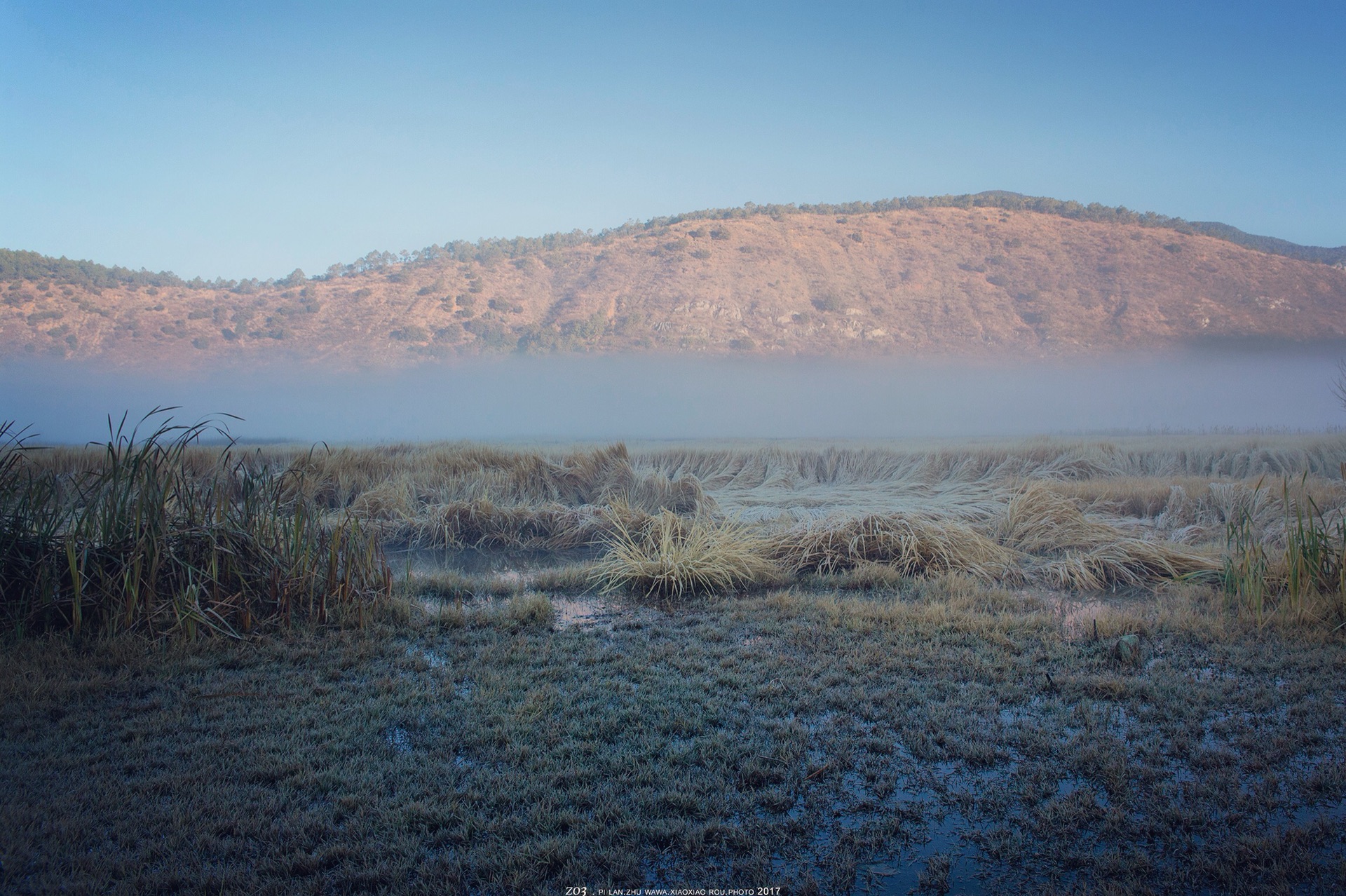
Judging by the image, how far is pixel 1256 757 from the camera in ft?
6.42

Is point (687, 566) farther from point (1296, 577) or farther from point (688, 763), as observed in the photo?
point (1296, 577)

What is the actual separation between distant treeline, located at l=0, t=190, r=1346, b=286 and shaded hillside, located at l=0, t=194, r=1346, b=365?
10 cm

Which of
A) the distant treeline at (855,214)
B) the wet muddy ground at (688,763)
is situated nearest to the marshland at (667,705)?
the wet muddy ground at (688,763)

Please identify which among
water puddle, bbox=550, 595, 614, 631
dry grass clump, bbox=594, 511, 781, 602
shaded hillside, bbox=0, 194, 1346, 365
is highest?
shaded hillside, bbox=0, 194, 1346, 365

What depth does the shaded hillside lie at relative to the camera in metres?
15.4

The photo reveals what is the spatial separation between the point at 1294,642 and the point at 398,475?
762 cm

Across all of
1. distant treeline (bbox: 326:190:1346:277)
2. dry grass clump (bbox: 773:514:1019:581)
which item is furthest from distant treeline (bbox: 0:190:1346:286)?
dry grass clump (bbox: 773:514:1019:581)

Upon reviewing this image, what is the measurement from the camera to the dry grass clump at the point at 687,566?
4.50m

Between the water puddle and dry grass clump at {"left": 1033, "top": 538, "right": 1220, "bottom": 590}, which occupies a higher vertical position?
dry grass clump at {"left": 1033, "top": 538, "right": 1220, "bottom": 590}

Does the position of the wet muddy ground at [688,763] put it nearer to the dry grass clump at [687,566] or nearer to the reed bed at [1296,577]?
the reed bed at [1296,577]

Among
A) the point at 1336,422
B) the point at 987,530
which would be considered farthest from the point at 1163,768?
the point at 1336,422

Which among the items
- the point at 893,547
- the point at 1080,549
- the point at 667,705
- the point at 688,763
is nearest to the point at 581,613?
the point at 667,705

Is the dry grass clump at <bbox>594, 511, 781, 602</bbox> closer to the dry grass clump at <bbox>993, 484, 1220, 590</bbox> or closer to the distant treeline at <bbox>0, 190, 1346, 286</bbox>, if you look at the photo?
the dry grass clump at <bbox>993, 484, 1220, 590</bbox>

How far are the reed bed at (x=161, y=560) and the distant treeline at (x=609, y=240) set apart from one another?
1403 centimetres
